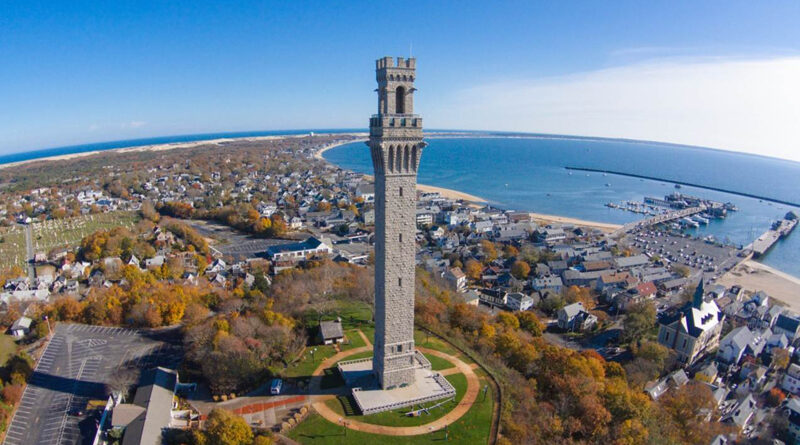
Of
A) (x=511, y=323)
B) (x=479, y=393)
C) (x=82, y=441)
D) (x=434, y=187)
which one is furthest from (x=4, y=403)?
(x=434, y=187)

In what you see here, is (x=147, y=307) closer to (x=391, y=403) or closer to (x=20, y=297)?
(x=20, y=297)

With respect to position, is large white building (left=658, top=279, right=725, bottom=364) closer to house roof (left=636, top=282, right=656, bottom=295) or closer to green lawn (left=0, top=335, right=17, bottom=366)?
house roof (left=636, top=282, right=656, bottom=295)

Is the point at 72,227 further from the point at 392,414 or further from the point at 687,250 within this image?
the point at 687,250

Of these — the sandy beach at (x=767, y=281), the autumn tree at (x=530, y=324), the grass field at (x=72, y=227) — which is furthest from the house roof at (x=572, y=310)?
the grass field at (x=72, y=227)

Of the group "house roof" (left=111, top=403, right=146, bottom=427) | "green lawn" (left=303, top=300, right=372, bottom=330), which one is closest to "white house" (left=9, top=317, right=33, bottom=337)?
"house roof" (left=111, top=403, right=146, bottom=427)

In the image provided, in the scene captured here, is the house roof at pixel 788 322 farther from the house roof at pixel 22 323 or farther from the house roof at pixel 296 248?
the house roof at pixel 22 323
